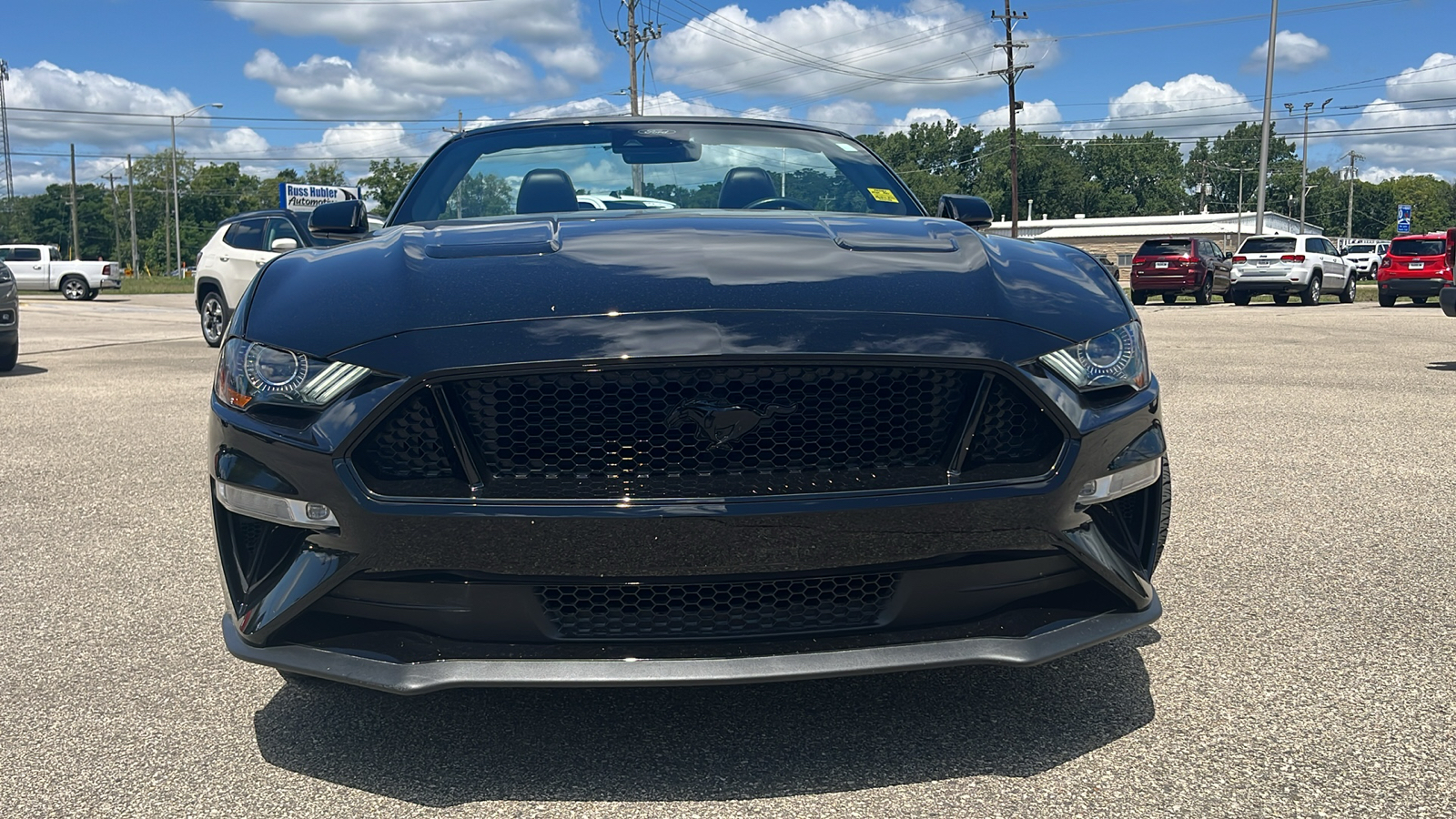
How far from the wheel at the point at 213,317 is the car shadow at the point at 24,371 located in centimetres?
276

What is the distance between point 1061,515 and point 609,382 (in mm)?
892

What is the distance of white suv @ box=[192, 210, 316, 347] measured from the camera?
14.9 metres

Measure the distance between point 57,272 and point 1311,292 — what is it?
3395 centimetres

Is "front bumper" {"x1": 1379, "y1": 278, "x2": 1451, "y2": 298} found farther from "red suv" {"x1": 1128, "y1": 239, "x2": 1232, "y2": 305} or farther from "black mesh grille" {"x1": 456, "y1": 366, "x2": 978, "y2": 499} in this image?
"black mesh grille" {"x1": 456, "y1": 366, "x2": 978, "y2": 499}

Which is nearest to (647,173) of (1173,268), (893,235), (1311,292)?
(893,235)

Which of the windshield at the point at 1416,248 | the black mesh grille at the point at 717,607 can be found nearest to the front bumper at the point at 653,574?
the black mesh grille at the point at 717,607

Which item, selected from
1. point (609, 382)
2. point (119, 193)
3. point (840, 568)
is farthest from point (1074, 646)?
point (119, 193)

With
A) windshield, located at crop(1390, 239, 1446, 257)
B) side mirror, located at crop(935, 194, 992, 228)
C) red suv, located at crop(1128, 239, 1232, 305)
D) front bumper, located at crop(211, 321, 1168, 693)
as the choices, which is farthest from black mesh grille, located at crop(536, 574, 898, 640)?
windshield, located at crop(1390, 239, 1446, 257)

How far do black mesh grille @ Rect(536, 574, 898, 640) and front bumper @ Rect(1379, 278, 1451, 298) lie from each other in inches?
1038

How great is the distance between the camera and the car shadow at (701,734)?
235 centimetres

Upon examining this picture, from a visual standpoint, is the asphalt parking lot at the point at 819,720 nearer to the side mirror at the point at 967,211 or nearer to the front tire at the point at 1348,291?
the side mirror at the point at 967,211

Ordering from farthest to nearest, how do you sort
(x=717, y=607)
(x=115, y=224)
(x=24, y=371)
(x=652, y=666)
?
(x=115, y=224), (x=24, y=371), (x=717, y=607), (x=652, y=666)

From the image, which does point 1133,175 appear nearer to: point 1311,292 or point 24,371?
point 1311,292

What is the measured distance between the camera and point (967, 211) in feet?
12.8
